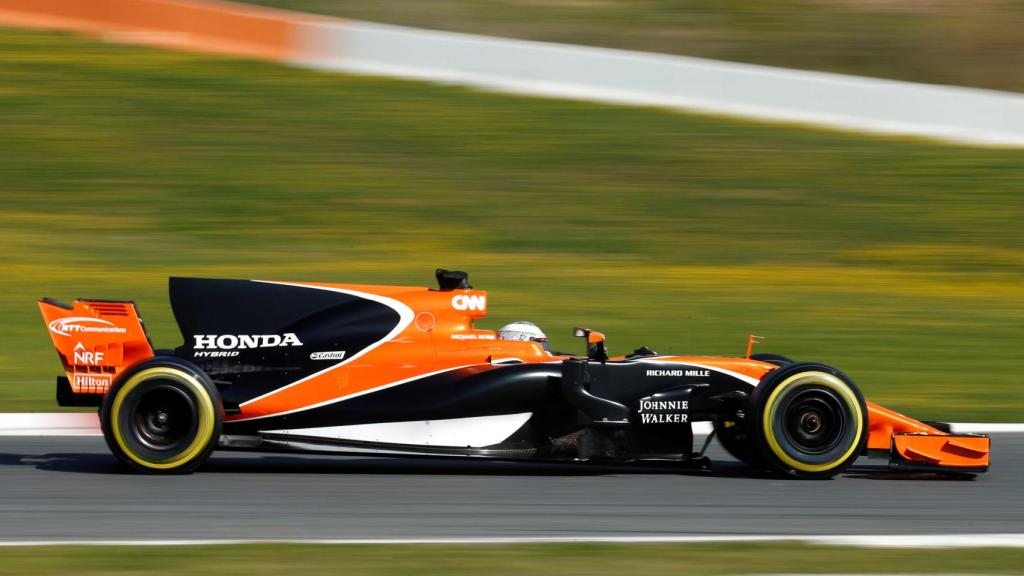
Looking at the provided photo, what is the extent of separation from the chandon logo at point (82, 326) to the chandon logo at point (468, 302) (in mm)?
1735

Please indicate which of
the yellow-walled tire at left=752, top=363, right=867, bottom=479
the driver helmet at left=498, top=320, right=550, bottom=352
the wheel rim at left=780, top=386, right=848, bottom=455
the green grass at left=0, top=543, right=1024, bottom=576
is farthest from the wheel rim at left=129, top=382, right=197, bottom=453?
the wheel rim at left=780, top=386, right=848, bottom=455

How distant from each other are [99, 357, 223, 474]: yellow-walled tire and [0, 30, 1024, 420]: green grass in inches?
128

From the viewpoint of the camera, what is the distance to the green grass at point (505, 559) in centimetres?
499

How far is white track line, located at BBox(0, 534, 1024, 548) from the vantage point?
17.8ft

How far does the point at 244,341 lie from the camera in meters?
7.08

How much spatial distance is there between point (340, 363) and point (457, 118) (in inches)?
457

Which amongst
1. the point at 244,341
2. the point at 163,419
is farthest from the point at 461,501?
the point at 163,419

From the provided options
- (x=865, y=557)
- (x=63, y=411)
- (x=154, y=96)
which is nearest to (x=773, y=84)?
(x=154, y=96)

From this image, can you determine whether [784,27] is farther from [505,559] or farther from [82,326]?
[505,559]

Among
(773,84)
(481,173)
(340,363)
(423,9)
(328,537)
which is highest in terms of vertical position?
(423,9)

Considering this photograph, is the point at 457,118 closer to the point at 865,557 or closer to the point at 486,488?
the point at 486,488

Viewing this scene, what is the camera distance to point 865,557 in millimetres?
5336

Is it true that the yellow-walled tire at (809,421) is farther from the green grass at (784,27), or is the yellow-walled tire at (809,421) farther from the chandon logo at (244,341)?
the green grass at (784,27)

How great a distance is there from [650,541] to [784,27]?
1682 cm
